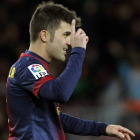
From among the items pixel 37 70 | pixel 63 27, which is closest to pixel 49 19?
pixel 63 27

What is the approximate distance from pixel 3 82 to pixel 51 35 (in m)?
3.83

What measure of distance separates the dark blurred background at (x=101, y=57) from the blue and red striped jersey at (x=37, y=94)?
3083 mm

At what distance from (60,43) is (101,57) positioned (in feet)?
13.5

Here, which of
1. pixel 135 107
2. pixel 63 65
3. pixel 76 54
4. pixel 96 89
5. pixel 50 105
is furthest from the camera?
pixel 63 65

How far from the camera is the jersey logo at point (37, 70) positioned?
2332 millimetres

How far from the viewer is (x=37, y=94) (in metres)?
2.28

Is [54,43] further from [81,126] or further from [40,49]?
[81,126]

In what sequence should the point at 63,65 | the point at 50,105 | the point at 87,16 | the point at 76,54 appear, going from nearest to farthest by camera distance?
the point at 76,54
the point at 50,105
the point at 63,65
the point at 87,16

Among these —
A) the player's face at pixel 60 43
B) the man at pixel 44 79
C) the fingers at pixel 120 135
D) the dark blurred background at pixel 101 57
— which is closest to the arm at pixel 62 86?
the man at pixel 44 79

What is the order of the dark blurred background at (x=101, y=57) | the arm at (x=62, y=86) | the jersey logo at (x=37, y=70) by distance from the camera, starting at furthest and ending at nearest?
the dark blurred background at (x=101, y=57)
the jersey logo at (x=37, y=70)
the arm at (x=62, y=86)

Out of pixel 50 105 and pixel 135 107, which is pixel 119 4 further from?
pixel 50 105

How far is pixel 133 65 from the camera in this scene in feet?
19.7

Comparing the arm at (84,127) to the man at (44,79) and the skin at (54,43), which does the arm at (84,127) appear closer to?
the man at (44,79)

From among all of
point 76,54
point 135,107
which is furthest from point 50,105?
point 135,107
